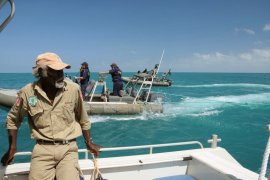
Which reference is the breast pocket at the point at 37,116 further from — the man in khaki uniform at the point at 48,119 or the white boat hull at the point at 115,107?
the white boat hull at the point at 115,107

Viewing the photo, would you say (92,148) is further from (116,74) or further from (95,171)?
(116,74)

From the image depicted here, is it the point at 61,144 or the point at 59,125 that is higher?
the point at 59,125

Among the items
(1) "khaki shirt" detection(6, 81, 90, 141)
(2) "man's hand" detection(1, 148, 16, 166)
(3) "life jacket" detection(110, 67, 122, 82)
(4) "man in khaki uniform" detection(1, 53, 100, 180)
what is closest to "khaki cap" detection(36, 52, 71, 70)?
(4) "man in khaki uniform" detection(1, 53, 100, 180)

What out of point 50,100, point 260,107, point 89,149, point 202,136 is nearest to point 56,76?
point 50,100

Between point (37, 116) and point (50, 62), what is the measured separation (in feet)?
1.95

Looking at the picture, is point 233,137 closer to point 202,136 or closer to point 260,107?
point 202,136

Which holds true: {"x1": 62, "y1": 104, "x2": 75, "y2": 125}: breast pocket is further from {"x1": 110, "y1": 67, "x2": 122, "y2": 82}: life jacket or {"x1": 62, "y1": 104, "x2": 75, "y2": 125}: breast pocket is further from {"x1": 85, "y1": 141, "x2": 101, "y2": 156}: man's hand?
{"x1": 110, "y1": 67, "x2": 122, "y2": 82}: life jacket

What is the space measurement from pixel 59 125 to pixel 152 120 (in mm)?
12117

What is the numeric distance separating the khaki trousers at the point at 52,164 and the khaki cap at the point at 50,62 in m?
0.87

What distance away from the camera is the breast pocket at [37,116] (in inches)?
114

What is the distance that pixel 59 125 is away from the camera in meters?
3.00

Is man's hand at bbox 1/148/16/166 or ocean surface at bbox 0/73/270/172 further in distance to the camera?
ocean surface at bbox 0/73/270/172

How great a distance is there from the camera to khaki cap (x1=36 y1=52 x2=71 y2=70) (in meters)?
2.83

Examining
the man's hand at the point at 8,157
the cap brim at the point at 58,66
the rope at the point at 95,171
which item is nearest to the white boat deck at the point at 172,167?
the rope at the point at 95,171
